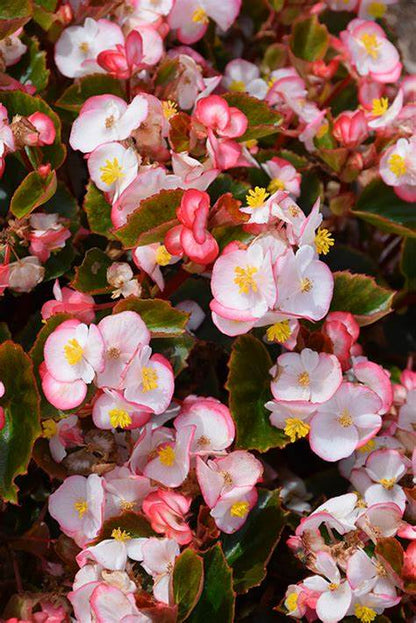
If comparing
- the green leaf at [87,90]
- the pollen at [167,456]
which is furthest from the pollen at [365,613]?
the green leaf at [87,90]

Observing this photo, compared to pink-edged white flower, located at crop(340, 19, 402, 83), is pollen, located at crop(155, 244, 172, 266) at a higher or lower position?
lower

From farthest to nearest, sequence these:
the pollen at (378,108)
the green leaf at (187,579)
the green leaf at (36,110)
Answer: the pollen at (378,108) < the green leaf at (36,110) < the green leaf at (187,579)

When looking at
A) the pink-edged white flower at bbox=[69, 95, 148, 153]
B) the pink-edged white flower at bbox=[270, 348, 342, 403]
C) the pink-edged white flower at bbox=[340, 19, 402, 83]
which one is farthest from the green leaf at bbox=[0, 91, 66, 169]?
the pink-edged white flower at bbox=[340, 19, 402, 83]

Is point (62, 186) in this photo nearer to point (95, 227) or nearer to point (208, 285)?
point (95, 227)

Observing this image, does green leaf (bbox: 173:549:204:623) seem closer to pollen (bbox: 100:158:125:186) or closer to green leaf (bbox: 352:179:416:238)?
pollen (bbox: 100:158:125:186)

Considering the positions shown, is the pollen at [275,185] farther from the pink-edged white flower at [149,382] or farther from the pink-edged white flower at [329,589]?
the pink-edged white flower at [329,589]

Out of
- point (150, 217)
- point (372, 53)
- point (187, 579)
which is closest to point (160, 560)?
point (187, 579)

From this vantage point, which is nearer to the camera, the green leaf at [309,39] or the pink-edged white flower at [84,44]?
the pink-edged white flower at [84,44]
